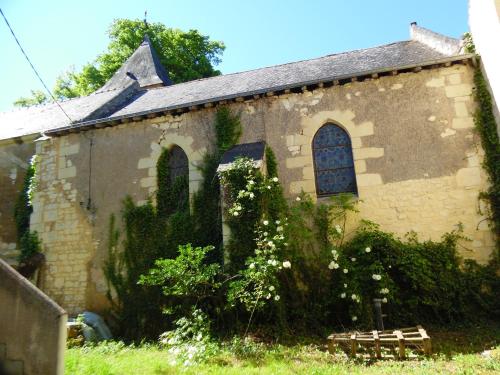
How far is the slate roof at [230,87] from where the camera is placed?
7754mm

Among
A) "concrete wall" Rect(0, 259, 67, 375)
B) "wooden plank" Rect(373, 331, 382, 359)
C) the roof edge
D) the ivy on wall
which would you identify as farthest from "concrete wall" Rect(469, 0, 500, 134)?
"concrete wall" Rect(0, 259, 67, 375)

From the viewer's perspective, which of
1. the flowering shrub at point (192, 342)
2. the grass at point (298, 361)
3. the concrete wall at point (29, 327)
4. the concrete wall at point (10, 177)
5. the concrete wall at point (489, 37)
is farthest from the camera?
the concrete wall at point (10, 177)

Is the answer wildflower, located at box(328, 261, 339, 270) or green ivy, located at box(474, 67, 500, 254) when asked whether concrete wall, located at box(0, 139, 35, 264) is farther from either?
green ivy, located at box(474, 67, 500, 254)

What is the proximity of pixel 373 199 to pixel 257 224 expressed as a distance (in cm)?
236

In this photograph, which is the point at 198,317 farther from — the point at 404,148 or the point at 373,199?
the point at 404,148

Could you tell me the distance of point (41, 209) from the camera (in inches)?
338

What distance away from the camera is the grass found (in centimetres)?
400

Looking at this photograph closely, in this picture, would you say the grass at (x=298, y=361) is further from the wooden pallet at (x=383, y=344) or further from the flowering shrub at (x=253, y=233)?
the flowering shrub at (x=253, y=233)

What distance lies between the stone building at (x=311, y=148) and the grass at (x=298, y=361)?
2.00m

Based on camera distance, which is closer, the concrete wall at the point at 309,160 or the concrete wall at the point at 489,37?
the concrete wall at the point at 489,37

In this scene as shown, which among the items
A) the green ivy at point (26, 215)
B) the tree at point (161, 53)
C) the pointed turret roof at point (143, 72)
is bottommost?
the green ivy at point (26, 215)

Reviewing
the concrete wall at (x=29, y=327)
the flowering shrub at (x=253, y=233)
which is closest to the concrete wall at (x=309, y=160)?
the flowering shrub at (x=253, y=233)

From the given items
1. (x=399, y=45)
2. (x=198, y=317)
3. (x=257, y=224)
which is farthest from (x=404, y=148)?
(x=198, y=317)

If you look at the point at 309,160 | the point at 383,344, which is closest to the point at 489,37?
the point at 309,160
